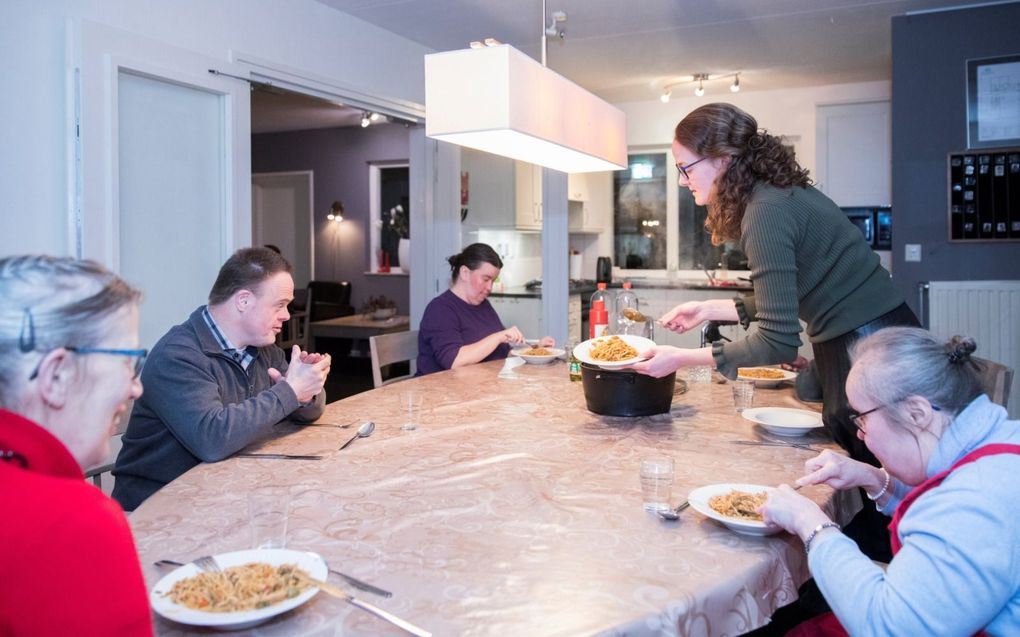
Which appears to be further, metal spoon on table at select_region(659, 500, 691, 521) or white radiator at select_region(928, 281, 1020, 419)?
white radiator at select_region(928, 281, 1020, 419)

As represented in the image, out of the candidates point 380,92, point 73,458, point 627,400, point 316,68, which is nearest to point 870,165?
point 380,92

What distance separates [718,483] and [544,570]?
1.98 ft

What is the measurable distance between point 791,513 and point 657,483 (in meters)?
0.27

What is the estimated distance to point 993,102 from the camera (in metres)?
4.45

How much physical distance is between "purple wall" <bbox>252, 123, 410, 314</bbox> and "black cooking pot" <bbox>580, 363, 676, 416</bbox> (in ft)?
22.6

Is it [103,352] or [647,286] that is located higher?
[647,286]

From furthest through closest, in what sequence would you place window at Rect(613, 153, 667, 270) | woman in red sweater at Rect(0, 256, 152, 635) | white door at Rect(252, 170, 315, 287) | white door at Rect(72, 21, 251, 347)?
white door at Rect(252, 170, 315, 287)
window at Rect(613, 153, 667, 270)
white door at Rect(72, 21, 251, 347)
woman in red sweater at Rect(0, 256, 152, 635)

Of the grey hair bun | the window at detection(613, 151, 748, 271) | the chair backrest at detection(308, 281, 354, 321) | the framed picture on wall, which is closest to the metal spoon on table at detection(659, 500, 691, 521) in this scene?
the grey hair bun

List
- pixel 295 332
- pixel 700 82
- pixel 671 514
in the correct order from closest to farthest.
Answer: pixel 671 514 → pixel 700 82 → pixel 295 332

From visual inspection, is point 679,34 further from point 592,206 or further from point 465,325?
point 592,206

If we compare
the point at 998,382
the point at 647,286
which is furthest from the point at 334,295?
the point at 998,382

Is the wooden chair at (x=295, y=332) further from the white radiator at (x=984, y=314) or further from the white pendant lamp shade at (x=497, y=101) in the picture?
the white pendant lamp shade at (x=497, y=101)

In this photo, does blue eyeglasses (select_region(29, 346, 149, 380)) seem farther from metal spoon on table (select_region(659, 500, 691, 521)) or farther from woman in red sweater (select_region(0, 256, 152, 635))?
metal spoon on table (select_region(659, 500, 691, 521))

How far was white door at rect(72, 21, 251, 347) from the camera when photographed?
3002 millimetres
